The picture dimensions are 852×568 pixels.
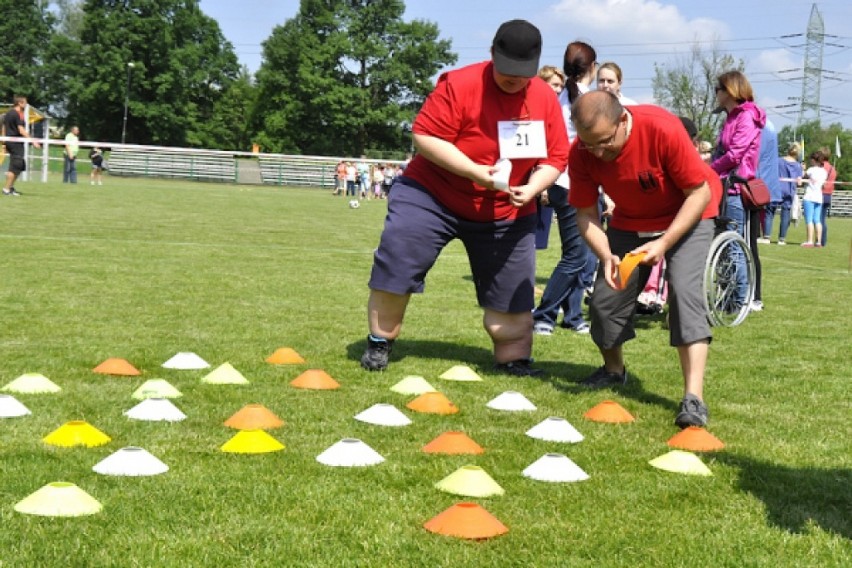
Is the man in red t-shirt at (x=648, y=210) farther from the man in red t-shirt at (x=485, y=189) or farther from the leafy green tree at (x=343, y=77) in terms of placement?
the leafy green tree at (x=343, y=77)

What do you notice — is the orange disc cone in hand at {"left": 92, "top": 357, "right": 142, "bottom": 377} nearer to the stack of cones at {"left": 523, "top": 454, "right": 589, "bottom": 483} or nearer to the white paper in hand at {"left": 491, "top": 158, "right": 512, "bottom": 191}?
the white paper in hand at {"left": 491, "top": 158, "right": 512, "bottom": 191}

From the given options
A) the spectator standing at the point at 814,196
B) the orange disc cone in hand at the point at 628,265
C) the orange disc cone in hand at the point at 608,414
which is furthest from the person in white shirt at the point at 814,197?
the orange disc cone in hand at the point at 608,414

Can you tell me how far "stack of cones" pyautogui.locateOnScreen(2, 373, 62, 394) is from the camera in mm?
5531

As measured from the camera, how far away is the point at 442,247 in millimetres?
6684

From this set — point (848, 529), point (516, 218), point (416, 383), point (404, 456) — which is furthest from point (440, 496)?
point (516, 218)

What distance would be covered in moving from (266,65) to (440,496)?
92.4 metres

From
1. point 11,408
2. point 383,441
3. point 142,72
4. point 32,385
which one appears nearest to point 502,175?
point 383,441

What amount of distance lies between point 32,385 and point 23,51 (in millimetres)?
102196

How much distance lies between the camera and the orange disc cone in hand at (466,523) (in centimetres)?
356

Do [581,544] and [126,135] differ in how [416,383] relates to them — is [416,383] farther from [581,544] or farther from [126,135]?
[126,135]

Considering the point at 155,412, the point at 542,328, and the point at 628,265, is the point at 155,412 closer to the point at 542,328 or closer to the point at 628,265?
the point at 628,265

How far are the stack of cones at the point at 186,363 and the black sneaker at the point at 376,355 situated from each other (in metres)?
0.94

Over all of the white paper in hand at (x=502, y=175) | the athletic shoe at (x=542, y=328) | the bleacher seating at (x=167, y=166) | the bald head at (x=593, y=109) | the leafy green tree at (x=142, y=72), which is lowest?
the athletic shoe at (x=542, y=328)

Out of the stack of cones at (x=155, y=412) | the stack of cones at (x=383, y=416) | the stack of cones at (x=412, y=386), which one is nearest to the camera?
A: the stack of cones at (x=155, y=412)
